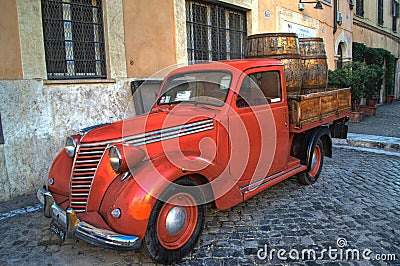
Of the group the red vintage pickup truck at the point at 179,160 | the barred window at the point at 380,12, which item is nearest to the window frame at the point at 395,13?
the barred window at the point at 380,12

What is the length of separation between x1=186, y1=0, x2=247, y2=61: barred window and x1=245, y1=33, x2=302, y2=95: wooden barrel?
2409 mm

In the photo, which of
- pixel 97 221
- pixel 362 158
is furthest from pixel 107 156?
pixel 362 158

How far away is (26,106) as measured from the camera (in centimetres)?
432

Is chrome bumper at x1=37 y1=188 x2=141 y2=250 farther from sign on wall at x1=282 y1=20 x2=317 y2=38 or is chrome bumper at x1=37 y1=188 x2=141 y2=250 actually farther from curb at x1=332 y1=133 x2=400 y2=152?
sign on wall at x1=282 y1=20 x2=317 y2=38

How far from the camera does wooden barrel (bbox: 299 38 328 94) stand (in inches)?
190

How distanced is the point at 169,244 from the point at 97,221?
646 millimetres

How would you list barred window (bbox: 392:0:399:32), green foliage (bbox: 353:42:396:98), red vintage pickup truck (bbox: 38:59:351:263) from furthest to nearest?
barred window (bbox: 392:0:399:32), green foliage (bbox: 353:42:396:98), red vintage pickup truck (bbox: 38:59:351:263)

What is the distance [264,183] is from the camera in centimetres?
357

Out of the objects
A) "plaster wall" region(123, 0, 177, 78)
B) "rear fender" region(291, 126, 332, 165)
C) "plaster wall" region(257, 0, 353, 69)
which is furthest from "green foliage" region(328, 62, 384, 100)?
"plaster wall" region(123, 0, 177, 78)

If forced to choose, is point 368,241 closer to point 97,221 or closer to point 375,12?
point 97,221

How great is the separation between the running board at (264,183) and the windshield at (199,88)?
98cm

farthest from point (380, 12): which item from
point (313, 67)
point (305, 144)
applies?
point (305, 144)

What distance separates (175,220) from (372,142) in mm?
5599

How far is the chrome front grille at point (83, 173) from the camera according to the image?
2.62 m
